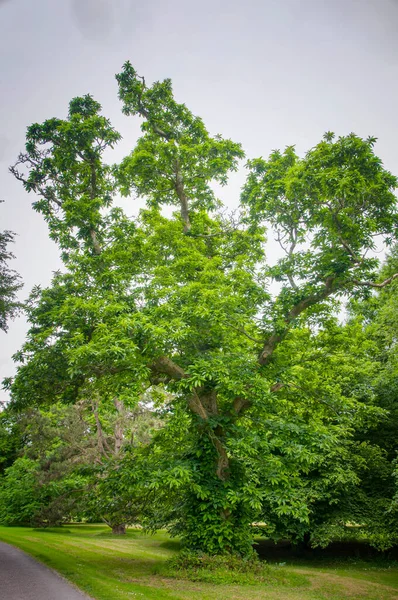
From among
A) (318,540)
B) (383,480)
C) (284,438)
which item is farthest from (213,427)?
(383,480)

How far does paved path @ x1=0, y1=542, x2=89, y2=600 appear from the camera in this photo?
7.11 m

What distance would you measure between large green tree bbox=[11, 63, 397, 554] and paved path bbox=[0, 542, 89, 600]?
2938 millimetres

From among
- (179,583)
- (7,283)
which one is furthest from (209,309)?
(7,283)

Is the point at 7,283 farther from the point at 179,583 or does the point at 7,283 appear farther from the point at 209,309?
the point at 179,583

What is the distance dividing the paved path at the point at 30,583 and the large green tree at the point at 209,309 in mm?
2938

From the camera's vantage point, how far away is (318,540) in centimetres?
1555

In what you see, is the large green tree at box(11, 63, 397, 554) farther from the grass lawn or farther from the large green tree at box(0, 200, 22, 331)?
the large green tree at box(0, 200, 22, 331)

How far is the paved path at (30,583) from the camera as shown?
711 centimetres

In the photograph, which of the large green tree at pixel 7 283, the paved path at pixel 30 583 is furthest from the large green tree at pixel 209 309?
the large green tree at pixel 7 283

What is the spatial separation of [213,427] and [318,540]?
899cm

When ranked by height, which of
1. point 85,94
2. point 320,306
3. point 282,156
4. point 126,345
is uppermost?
point 85,94

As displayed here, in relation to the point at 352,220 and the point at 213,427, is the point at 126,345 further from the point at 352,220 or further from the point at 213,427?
the point at 352,220

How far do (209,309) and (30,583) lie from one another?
25.6ft

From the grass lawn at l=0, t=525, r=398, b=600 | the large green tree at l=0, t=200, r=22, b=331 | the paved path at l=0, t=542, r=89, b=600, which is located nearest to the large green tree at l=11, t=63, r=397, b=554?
the grass lawn at l=0, t=525, r=398, b=600
